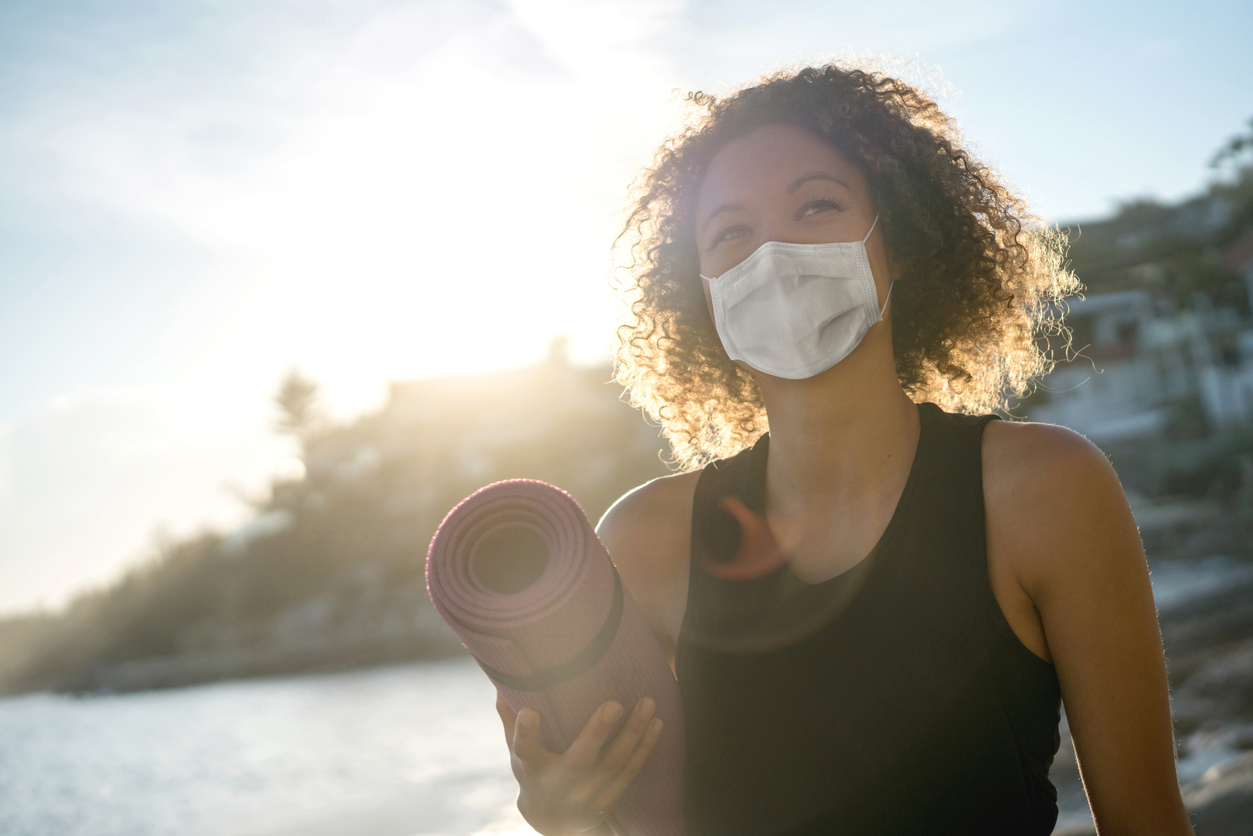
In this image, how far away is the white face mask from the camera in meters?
1.75

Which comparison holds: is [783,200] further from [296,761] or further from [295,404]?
[295,404]

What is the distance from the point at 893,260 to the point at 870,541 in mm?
724

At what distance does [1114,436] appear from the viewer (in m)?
25.6

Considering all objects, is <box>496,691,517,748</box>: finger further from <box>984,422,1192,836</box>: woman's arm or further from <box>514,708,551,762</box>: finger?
<box>984,422,1192,836</box>: woman's arm

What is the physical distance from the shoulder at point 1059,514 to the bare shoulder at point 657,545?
0.65m

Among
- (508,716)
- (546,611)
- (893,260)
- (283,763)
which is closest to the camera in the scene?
(546,611)

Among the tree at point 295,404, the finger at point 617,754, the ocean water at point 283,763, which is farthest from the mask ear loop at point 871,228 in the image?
the tree at point 295,404

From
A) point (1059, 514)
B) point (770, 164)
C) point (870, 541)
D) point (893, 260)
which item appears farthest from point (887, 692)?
point (770, 164)

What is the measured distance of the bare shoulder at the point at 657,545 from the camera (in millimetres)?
1813

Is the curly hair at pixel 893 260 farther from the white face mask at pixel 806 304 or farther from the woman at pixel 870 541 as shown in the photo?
the white face mask at pixel 806 304

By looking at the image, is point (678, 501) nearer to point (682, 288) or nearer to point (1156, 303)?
point (682, 288)

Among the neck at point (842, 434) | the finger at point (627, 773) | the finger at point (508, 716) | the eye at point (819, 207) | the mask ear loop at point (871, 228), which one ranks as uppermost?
the eye at point (819, 207)

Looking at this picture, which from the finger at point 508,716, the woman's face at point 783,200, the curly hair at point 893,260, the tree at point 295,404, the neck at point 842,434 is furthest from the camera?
the tree at point 295,404

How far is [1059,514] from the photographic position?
4.54ft
